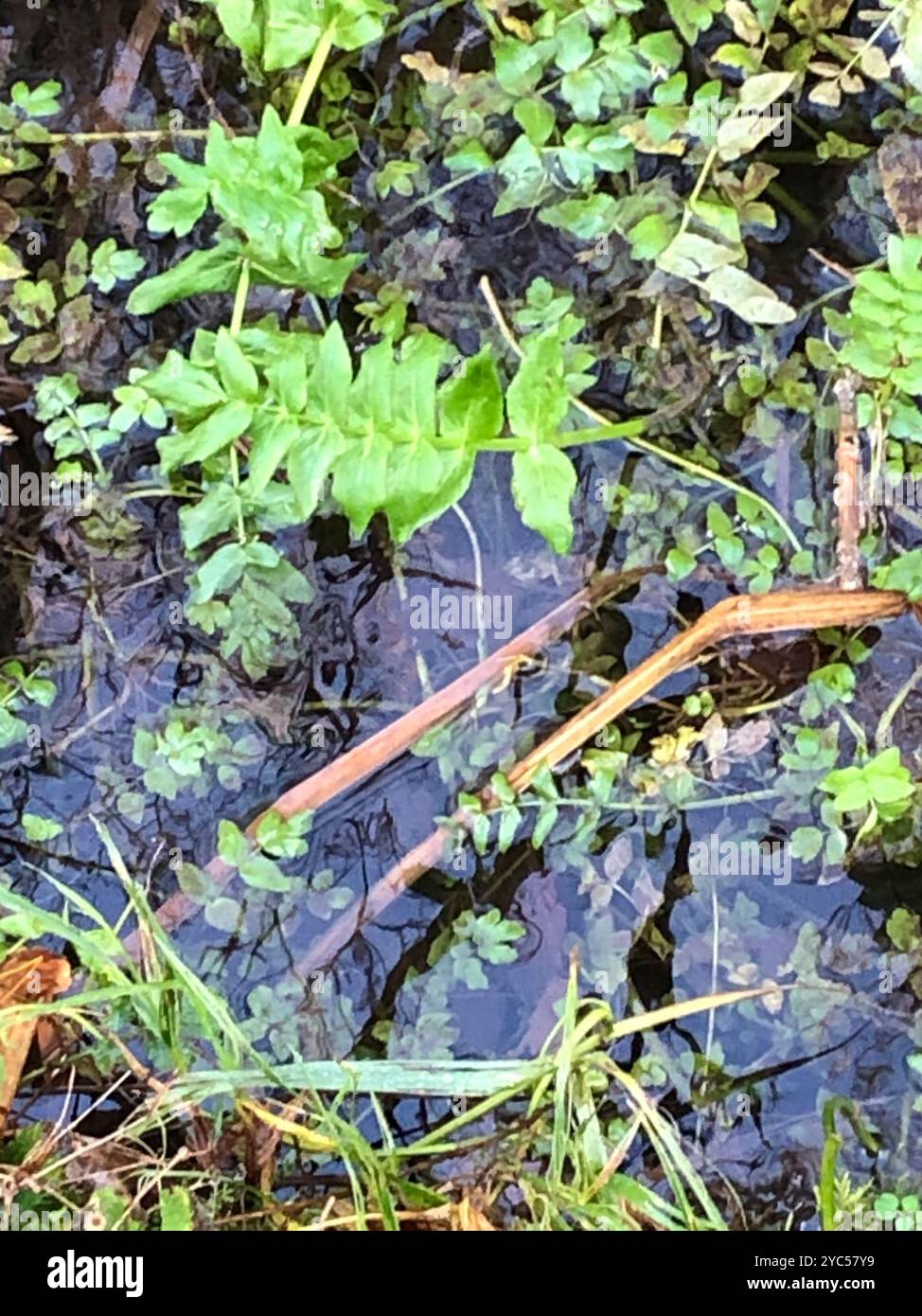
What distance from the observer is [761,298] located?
1072 millimetres

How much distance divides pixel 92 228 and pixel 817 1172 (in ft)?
3.56

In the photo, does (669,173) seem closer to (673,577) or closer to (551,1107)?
(673,577)

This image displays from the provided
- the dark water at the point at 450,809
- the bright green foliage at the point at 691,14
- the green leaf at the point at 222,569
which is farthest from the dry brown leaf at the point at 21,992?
the bright green foliage at the point at 691,14

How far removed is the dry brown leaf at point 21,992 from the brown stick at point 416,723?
0.24 feet

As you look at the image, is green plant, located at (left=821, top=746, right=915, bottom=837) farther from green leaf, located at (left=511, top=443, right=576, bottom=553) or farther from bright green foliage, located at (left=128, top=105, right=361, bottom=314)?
bright green foliage, located at (left=128, top=105, right=361, bottom=314)

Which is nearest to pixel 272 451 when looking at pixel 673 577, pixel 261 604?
pixel 261 604

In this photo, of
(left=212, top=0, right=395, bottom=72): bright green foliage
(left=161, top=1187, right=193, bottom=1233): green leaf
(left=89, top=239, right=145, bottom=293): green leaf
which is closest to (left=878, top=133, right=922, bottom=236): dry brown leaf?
(left=212, top=0, right=395, bottom=72): bright green foliage

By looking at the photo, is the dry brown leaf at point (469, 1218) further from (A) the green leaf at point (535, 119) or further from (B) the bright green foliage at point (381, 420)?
(A) the green leaf at point (535, 119)

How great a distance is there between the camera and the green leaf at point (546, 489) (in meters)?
0.99

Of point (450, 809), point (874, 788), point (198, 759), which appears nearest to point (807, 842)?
point (874, 788)

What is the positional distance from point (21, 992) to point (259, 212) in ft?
2.34

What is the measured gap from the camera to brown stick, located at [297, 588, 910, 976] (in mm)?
1087

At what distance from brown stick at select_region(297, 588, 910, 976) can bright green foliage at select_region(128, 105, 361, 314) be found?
44 cm

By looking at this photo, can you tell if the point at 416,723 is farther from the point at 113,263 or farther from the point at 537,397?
the point at 113,263
